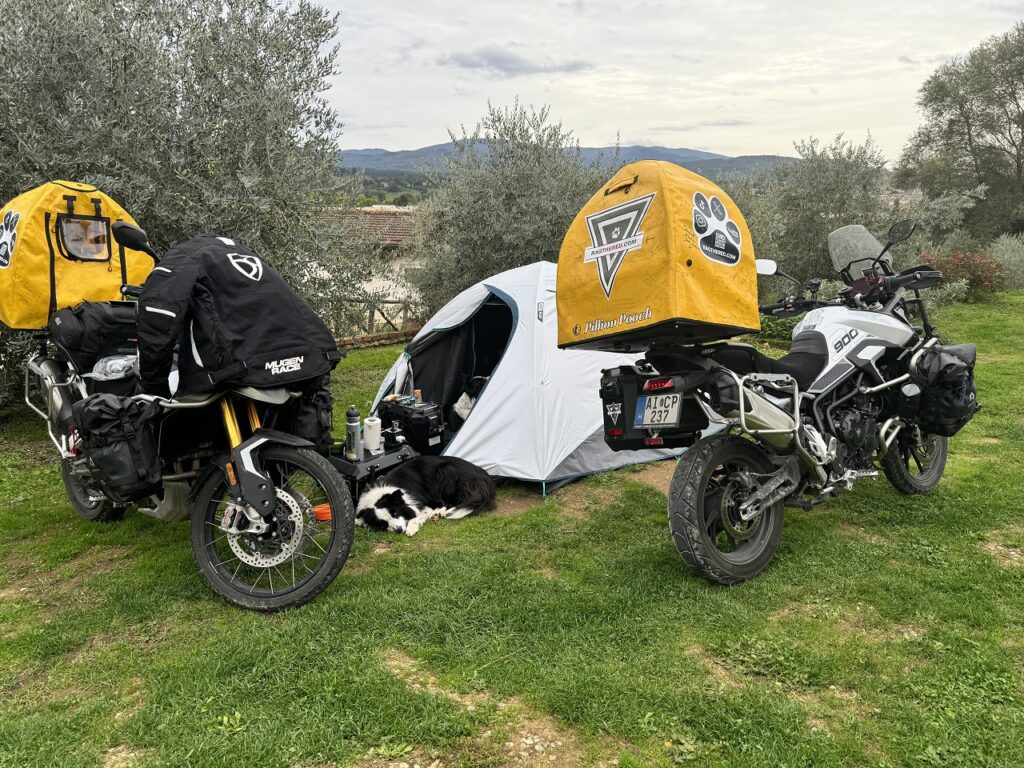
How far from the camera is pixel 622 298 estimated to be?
3119 mm

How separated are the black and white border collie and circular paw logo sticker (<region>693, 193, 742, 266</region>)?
229 cm

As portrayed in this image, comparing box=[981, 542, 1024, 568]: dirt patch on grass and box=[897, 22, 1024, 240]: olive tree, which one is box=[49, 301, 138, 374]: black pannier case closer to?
box=[981, 542, 1024, 568]: dirt patch on grass

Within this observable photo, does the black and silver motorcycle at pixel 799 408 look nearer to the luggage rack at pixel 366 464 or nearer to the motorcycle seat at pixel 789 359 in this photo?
the motorcycle seat at pixel 789 359

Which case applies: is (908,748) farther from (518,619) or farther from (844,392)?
(844,392)

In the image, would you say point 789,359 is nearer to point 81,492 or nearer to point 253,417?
point 253,417

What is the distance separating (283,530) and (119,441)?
2.66ft

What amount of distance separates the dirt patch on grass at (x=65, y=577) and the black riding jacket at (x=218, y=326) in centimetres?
119

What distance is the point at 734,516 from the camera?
3537mm

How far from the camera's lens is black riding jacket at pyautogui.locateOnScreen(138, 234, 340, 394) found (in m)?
3.03

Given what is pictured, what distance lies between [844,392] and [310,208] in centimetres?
544

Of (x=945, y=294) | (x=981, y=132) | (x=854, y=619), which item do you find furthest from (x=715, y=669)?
(x=981, y=132)

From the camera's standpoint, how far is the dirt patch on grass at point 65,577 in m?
3.54

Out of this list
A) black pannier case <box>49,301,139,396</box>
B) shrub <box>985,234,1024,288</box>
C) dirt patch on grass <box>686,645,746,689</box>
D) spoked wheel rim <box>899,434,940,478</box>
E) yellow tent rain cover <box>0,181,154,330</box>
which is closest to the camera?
dirt patch on grass <box>686,645,746,689</box>

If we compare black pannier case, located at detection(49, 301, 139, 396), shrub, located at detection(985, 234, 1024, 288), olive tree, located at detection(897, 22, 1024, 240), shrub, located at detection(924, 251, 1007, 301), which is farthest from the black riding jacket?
olive tree, located at detection(897, 22, 1024, 240)
